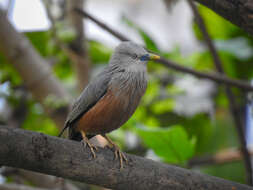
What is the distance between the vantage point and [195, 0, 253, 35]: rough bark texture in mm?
1865

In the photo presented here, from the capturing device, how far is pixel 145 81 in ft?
8.66

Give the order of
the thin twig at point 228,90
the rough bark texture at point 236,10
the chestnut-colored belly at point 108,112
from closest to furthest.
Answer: the rough bark texture at point 236,10, the chestnut-colored belly at point 108,112, the thin twig at point 228,90

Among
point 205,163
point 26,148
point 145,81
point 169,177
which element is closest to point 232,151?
point 205,163

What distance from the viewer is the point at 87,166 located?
192 centimetres

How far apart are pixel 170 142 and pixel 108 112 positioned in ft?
2.17

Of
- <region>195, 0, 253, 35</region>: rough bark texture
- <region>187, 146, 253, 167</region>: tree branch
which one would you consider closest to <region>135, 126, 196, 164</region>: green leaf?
<region>187, 146, 253, 167</region>: tree branch

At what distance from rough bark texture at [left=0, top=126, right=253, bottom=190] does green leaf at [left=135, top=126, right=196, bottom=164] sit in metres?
0.61

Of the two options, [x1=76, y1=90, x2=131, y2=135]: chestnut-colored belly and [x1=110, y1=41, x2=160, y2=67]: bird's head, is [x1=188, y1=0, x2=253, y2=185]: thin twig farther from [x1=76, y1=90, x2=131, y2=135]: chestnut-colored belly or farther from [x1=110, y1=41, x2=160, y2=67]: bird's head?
[x1=76, y1=90, x2=131, y2=135]: chestnut-colored belly

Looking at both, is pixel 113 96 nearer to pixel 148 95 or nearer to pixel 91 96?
pixel 91 96

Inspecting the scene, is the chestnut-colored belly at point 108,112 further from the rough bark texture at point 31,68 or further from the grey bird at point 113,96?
the rough bark texture at point 31,68

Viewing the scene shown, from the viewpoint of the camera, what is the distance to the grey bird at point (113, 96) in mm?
2465

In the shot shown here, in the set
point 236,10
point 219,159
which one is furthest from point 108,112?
point 219,159

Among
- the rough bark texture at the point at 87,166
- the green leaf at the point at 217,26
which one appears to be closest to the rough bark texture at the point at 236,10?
the rough bark texture at the point at 87,166

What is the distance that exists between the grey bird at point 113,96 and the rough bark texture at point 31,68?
1006 mm
